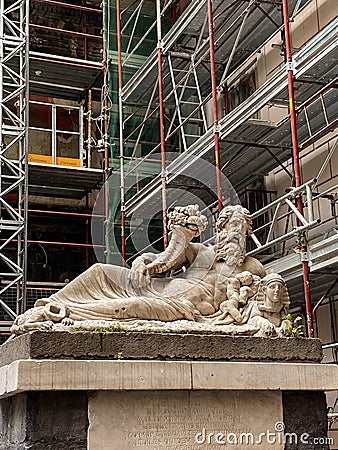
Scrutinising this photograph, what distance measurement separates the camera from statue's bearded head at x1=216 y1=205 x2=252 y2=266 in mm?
8016

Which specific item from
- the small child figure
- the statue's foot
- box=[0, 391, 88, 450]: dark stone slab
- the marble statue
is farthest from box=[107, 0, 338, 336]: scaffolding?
box=[0, 391, 88, 450]: dark stone slab

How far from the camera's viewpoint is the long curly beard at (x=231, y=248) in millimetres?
7992

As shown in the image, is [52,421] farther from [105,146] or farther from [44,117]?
[44,117]

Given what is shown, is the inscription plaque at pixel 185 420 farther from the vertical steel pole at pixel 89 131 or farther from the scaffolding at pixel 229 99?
the vertical steel pole at pixel 89 131

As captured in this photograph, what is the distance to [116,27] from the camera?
68.3 feet

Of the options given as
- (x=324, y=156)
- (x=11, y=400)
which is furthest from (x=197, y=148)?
(x=11, y=400)

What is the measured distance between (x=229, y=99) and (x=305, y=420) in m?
12.9

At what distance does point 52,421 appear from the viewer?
6.37 meters

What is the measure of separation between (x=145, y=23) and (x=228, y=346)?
15.5 meters

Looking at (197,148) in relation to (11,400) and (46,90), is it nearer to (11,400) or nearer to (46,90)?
(46,90)

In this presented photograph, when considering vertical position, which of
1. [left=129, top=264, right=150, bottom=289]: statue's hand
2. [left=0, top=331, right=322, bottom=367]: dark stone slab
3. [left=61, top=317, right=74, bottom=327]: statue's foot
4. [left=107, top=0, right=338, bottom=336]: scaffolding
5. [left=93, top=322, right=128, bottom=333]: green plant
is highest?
[left=107, top=0, right=338, bottom=336]: scaffolding

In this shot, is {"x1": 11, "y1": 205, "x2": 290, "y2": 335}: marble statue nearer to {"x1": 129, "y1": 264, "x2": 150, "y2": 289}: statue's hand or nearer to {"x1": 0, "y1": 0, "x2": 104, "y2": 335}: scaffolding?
{"x1": 129, "y1": 264, "x2": 150, "y2": 289}: statue's hand

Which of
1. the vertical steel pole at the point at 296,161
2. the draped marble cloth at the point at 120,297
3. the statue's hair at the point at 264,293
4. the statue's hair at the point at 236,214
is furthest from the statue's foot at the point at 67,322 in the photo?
the vertical steel pole at the point at 296,161

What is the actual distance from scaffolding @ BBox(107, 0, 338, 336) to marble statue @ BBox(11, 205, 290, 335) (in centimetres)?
322
